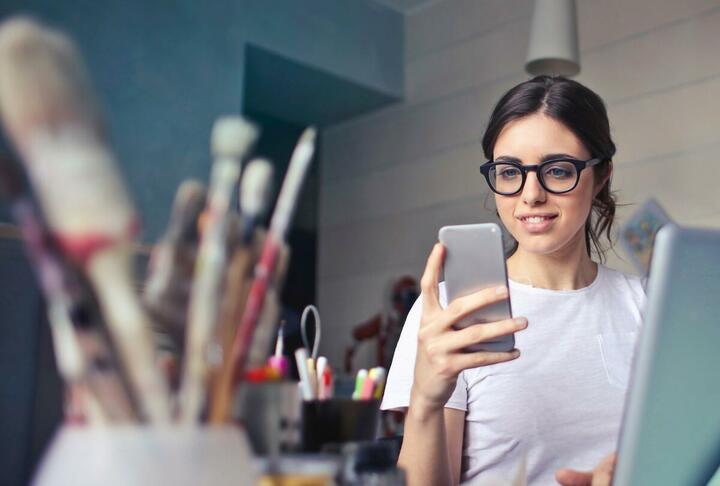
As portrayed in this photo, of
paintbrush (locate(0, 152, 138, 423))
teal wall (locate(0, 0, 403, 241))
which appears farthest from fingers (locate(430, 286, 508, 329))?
teal wall (locate(0, 0, 403, 241))

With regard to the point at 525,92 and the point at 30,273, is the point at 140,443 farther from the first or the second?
the point at 525,92

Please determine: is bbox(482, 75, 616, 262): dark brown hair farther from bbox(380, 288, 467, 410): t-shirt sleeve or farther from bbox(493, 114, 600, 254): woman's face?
bbox(380, 288, 467, 410): t-shirt sleeve

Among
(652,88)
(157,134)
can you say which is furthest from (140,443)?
(652,88)

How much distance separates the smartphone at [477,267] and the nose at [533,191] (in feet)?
1.33

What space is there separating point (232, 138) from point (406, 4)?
391 cm

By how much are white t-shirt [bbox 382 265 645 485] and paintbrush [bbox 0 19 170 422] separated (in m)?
0.84

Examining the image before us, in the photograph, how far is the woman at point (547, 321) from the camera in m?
1.25

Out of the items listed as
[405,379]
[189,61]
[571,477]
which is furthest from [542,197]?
[189,61]

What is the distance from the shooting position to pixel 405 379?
4.09 ft

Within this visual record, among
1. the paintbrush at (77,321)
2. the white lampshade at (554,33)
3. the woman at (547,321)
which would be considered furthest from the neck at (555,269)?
the white lampshade at (554,33)

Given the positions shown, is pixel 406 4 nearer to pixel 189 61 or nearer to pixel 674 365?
pixel 189 61

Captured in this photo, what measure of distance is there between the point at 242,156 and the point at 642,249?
9.11ft

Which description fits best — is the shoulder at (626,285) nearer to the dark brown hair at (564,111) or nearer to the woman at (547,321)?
the woman at (547,321)

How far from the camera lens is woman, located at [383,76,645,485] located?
125 centimetres
